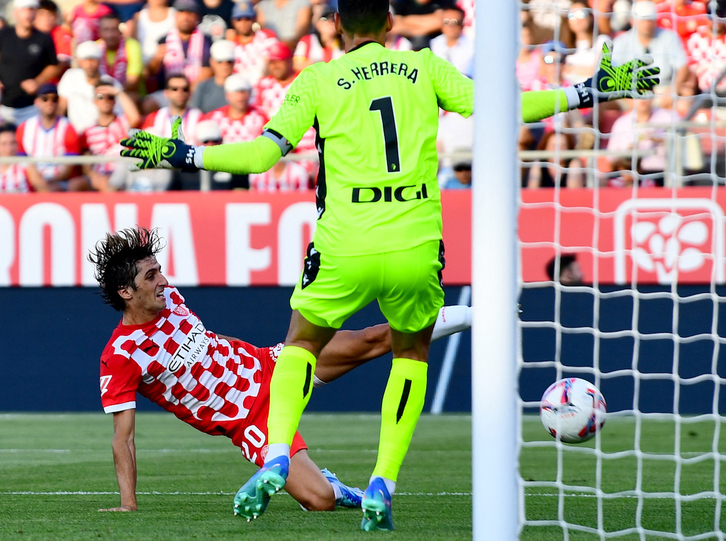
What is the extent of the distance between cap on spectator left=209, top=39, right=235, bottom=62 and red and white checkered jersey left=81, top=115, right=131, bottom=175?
3.48ft

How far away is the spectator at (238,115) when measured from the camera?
988 centimetres

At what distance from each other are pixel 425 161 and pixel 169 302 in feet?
5.06

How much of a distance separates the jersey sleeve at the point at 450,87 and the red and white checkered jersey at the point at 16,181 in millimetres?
6883

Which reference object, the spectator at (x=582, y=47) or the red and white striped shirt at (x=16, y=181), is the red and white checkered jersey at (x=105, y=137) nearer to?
the red and white striped shirt at (x=16, y=181)

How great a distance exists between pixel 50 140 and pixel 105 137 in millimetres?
514

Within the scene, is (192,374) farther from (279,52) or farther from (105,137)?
(279,52)

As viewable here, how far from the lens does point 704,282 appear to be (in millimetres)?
9102

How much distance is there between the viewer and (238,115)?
9945mm

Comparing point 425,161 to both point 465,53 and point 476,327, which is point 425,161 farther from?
point 465,53

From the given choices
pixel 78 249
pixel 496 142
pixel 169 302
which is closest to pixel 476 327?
pixel 496 142

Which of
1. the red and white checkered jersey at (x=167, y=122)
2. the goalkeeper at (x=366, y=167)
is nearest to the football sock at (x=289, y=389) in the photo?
the goalkeeper at (x=366, y=167)

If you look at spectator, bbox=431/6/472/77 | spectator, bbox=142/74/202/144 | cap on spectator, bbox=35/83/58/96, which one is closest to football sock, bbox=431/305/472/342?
spectator, bbox=431/6/472/77

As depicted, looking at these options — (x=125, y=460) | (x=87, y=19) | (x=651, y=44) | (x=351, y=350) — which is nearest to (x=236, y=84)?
(x=87, y=19)

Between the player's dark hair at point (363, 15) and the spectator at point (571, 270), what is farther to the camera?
the spectator at point (571, 270)
